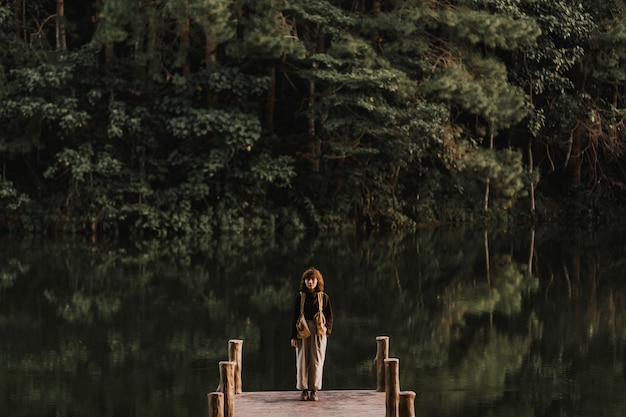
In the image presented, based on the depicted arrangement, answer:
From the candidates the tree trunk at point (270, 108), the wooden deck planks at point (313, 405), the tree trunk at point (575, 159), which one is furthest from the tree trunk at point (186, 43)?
the wooden deck planks at point (313, 405)

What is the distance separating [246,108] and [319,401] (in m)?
18.9

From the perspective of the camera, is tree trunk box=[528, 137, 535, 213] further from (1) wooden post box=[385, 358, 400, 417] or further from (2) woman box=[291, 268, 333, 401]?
(1) wooden post box=[385, 358, 400, 417]

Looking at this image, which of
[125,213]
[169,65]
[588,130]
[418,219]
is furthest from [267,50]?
[588,130]

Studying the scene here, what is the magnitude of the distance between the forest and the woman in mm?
16922

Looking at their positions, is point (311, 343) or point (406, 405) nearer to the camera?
point (406, 405)

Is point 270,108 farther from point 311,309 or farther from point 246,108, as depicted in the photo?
point 311,309

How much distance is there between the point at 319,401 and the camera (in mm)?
10531

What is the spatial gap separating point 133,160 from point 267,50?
4126 mm

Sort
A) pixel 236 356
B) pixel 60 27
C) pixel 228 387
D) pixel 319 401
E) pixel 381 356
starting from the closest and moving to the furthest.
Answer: pixel 228 387 → pixel 319 401 → pixel 236 356 → pixel 381 356 → pixel 60 27

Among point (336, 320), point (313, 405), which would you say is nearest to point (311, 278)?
point (313, 405)

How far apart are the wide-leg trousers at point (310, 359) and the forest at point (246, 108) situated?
17.0m

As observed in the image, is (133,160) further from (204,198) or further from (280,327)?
(280,327)

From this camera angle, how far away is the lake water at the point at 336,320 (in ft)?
42.6

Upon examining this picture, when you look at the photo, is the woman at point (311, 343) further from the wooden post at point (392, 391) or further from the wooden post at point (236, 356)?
the wooden post at point (392, 391)
